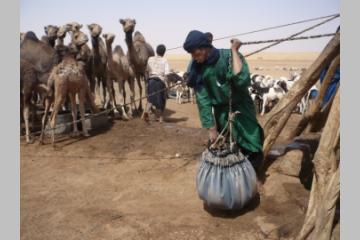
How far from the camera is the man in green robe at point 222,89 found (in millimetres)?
4152

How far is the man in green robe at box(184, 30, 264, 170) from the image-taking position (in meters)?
4.15

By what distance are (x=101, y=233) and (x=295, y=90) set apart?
9.66 feet

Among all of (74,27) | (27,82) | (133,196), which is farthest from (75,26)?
(133,196)

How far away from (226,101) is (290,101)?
1.14 m

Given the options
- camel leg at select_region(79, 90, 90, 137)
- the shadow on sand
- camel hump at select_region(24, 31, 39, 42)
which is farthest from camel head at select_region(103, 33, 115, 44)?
the shadow on sand

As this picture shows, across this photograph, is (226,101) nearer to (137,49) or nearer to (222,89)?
(222,89)

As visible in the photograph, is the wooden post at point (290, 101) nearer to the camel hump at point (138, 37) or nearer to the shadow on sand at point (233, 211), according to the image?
the shadow on sand at point (233, 211)

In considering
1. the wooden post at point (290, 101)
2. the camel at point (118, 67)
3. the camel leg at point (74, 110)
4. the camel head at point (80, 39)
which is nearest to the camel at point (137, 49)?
the camel at point (118, 67)

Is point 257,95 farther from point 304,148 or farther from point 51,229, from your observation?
point 51,229

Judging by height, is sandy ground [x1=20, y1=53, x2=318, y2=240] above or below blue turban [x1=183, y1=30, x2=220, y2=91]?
below

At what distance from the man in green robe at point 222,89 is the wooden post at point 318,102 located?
1.10 m

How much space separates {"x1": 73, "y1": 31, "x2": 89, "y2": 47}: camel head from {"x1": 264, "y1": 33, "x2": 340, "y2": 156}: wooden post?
5.91m

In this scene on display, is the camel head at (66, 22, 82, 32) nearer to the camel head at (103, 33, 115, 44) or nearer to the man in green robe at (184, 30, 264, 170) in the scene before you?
the camel head at (103, 33, 115, 44)

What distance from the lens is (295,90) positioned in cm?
507
